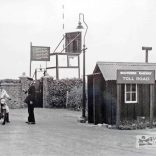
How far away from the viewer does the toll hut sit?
2148cm

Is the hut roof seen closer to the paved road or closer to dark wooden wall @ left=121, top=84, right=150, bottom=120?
dark wooden wall @ left=121, top=84, right=150, bottom=120

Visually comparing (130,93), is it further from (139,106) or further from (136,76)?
(136,76)

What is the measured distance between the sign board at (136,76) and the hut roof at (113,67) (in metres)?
0.89

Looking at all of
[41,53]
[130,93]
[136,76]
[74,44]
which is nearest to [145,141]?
[136,76]

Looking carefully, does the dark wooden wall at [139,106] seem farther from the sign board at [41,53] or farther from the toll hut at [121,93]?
the sign board at [41,53]

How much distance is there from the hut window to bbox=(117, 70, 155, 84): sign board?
0.85 meters

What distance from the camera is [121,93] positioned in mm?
22094

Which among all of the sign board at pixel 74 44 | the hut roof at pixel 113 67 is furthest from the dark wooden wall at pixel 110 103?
the sign board at pixel 74 44

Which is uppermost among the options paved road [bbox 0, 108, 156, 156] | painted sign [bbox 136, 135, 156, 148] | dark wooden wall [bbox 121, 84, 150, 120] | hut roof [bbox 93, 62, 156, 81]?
hut roof [bbox 93, 62, 156, 81]

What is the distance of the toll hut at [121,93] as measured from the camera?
70.5ft

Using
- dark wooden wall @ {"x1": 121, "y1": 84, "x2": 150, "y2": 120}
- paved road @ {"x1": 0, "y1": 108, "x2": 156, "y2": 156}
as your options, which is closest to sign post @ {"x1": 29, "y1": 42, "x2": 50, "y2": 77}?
dark wooden wall @ {"x1": 121, "y1": 84, "x2": 150, "y2": 120}

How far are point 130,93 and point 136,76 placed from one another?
3.67 ft

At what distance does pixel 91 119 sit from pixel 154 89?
3.44m

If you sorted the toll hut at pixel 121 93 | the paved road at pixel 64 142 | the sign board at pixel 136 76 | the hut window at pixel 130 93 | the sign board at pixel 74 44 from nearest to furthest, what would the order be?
1. the paved road at pixel 64 142
2. the sign board at pixel 136 76
3. the toll hut at pixel 121 93
4. the hut window at pixel 130 93
5. the sign board at pixel 74 44
